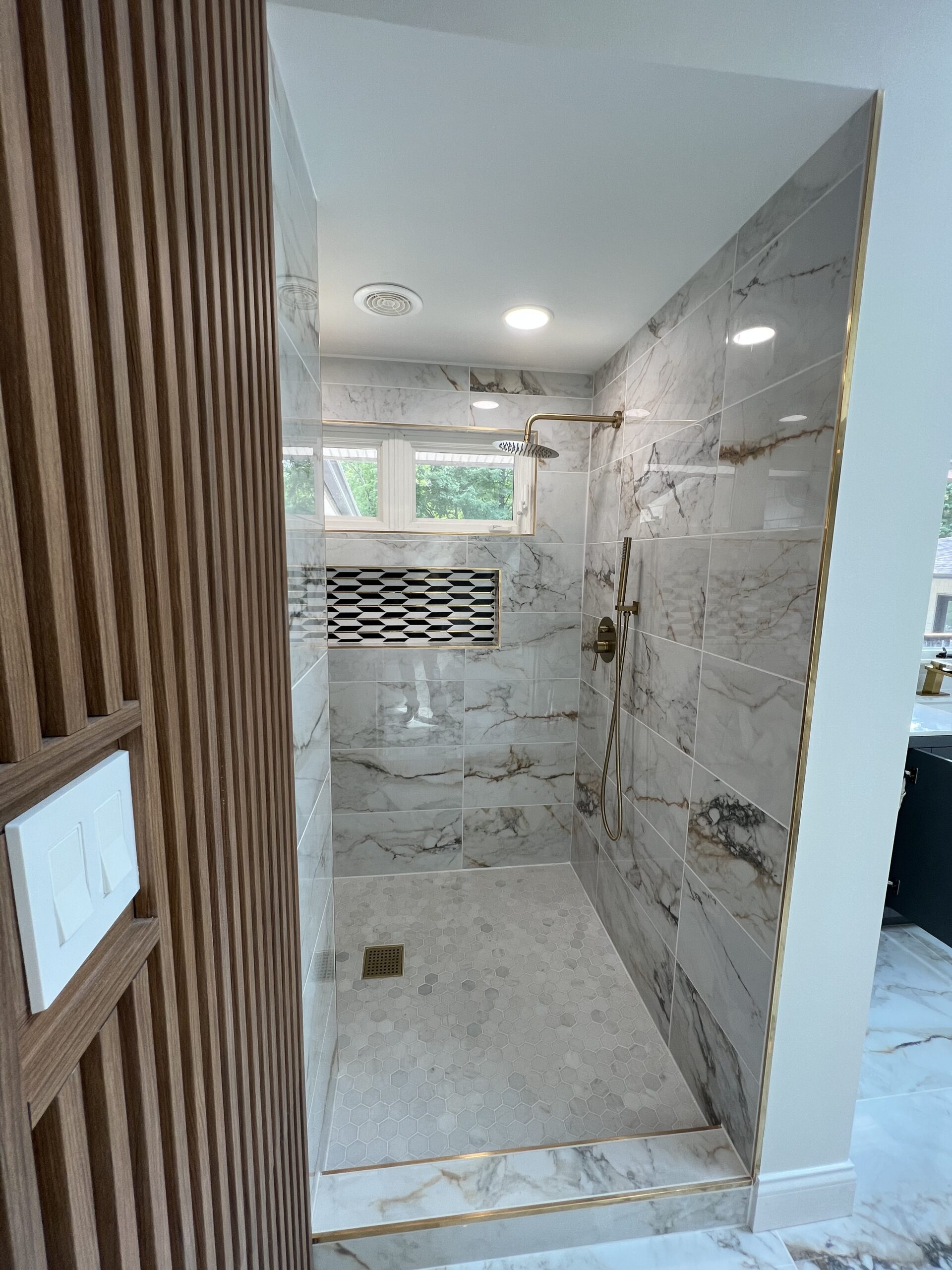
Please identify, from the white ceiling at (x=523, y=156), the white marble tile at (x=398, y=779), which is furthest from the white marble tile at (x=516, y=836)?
the white ceiling at (x=523, y=156)

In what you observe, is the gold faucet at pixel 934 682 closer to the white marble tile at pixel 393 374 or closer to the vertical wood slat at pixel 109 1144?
the white marble tile at pixel 393 374

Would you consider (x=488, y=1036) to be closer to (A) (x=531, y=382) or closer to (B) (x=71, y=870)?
(B) (x=71, y=870)

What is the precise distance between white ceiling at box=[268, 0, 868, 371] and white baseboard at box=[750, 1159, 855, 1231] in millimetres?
2153

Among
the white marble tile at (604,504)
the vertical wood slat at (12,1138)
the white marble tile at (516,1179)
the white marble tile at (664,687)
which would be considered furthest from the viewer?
the white marble tile at (604,504)

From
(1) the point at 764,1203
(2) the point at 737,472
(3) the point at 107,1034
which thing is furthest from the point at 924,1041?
(3) the point at 107,1034

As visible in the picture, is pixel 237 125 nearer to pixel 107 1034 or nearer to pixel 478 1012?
pixel 107 1034

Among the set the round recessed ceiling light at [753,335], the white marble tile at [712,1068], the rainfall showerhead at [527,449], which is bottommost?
the white marble tile at [712,1068]

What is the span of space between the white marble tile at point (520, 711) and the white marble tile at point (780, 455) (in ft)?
4.14

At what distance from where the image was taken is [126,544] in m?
0.41

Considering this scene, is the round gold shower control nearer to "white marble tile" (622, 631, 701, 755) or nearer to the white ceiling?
"white marble tile" (622, 631, 701, 755)

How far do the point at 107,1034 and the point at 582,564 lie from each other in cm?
226

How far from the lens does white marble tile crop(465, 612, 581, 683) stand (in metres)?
2.41

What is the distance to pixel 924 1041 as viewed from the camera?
1671 mm

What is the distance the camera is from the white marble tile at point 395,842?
244 centimetres
